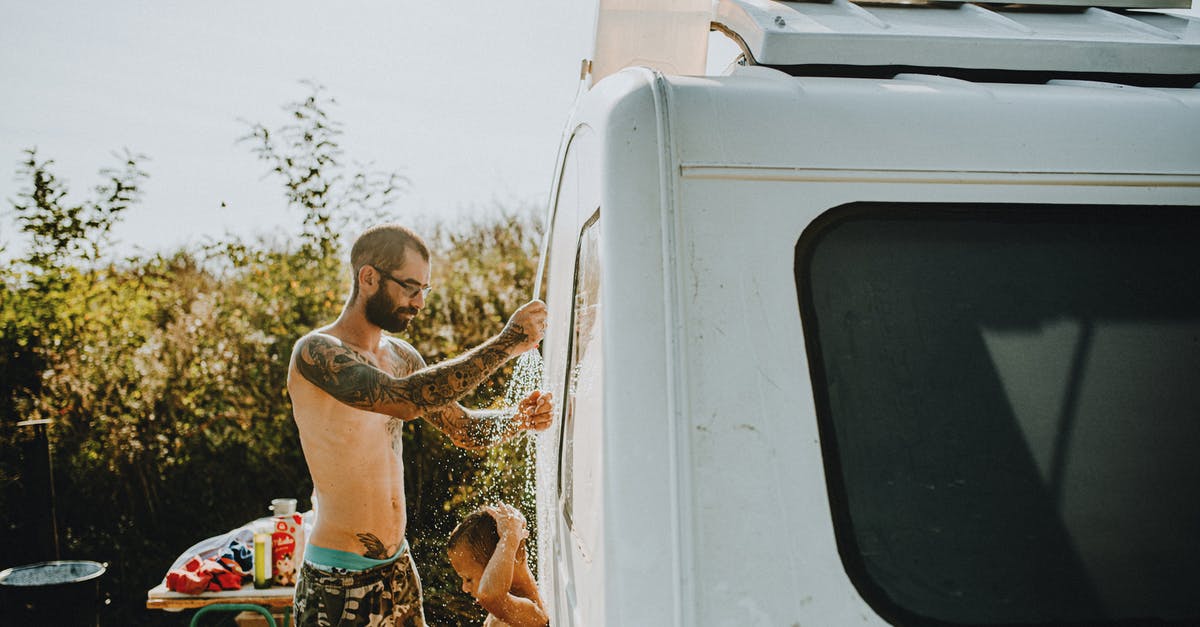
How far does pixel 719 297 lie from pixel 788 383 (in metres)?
0.16

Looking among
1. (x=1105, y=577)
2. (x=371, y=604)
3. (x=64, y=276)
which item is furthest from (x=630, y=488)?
(x=64, y=276)

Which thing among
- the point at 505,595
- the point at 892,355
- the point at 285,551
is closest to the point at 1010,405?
the point at 892,355

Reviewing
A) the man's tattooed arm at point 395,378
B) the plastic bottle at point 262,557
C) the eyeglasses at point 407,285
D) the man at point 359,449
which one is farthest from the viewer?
the plastic bottle at point 262,557

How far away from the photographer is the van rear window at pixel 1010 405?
1.27m

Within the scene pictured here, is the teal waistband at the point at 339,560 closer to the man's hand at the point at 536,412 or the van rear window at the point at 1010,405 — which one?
the man's hand at the point at 536,412

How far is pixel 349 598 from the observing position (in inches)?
121

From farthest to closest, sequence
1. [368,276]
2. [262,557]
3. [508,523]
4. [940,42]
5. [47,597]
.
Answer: [47,597] < [262,557] < [368,276] < [508,523] < [940,42]

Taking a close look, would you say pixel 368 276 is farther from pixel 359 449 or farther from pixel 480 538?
pixel 480 538

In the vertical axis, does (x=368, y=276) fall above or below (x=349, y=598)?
above

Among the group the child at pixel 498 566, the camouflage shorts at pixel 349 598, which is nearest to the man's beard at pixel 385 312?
the child at pixel 498 566

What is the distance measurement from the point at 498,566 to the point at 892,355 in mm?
1705

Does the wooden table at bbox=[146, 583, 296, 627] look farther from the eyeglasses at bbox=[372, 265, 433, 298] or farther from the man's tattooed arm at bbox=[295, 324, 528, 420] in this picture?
the eyeglasses at bbox=[372, 265, 433, 298]

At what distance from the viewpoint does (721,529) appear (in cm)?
120

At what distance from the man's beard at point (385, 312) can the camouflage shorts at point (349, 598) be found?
2.95 feet
